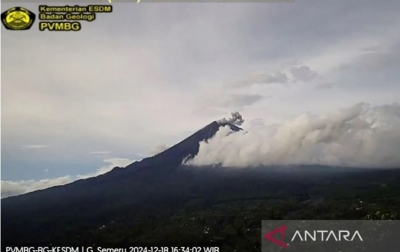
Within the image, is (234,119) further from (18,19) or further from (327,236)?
(18,19)

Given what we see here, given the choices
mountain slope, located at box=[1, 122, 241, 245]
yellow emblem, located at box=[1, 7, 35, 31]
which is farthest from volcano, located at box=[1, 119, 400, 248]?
yellow emblem, located at box=[1, 7, 35, 31]

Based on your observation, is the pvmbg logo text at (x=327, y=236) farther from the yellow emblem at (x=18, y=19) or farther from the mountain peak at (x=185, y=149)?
the yellow emblem at (x=18, y=19)

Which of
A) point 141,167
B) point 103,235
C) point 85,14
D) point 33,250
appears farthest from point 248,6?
point 33,250

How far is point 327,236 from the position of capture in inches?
94.4

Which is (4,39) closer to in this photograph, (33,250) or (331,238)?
(33,250)

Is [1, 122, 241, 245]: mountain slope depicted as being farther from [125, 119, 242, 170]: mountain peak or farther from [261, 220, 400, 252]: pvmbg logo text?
[261, 220, 400, 252]: pvmbg logo text

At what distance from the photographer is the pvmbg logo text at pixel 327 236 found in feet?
7.83

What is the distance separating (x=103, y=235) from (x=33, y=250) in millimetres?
460

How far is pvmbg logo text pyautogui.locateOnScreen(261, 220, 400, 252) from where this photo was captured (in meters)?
2.39

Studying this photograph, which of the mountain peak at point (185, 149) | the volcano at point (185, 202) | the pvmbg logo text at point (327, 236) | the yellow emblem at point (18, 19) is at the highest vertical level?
the yellow emblem at point (18, 19)

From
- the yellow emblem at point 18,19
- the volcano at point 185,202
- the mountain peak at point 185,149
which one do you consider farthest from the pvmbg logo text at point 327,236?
the yellow emblem at point 18,19

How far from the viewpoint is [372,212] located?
245 centimetres

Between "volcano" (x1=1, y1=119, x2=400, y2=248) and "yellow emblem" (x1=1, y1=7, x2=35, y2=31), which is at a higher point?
"yellow emblem" (x1=1, y1=7, x2=35, y2=31)

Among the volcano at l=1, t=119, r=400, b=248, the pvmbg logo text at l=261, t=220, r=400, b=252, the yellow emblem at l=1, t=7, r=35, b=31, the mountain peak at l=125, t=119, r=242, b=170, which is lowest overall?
the pvmbg logo text at l=261, t=220, r=400, b=252
